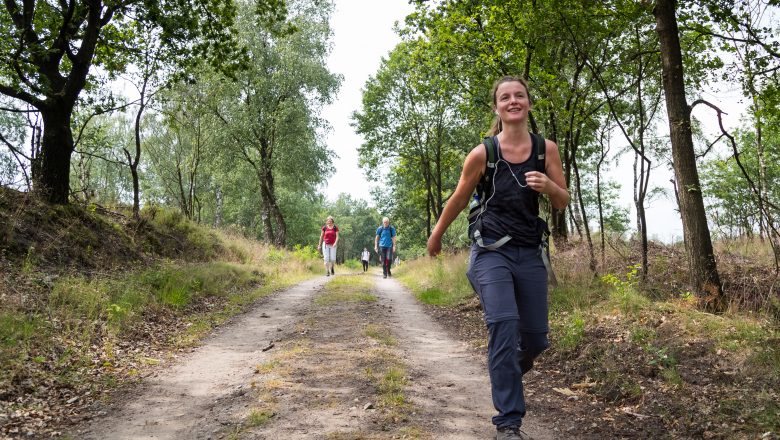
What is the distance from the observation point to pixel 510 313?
310 cm

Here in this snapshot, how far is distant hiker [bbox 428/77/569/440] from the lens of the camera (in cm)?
309

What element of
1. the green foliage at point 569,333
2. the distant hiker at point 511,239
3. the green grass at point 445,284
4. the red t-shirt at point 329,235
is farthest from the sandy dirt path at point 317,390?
the red t-shirt at point 329,235

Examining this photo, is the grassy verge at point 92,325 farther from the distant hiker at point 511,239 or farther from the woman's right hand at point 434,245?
the distant hiker at point 511,239

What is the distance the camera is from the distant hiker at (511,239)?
10.1 ft

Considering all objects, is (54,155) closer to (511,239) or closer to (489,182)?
(489,182)

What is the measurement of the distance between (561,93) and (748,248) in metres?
4.73

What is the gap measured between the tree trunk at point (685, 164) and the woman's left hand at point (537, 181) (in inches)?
168

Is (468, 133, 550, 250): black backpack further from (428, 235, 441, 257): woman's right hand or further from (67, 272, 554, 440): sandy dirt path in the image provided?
(67, 272, 554, 440): sandy dirt path

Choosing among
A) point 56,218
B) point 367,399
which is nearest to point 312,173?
point 56,218

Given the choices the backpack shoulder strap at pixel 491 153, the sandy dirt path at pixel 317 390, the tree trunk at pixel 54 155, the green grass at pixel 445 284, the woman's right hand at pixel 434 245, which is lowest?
the sandy dirt path at pixel 317 390

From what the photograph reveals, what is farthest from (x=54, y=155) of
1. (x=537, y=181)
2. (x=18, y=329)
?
(x=537, y=181)

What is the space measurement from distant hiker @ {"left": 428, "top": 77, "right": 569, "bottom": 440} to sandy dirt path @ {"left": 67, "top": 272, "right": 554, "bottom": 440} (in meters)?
0.66

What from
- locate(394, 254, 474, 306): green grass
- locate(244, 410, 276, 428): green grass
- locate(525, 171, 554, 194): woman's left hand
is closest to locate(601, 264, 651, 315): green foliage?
locate(394, 254, 474, 306): green grass

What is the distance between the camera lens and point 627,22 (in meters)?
9.31
